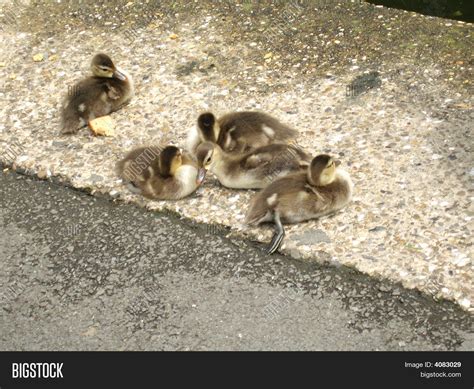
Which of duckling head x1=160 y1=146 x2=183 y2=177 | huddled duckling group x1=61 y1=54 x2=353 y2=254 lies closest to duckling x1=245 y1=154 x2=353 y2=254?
huddled duckling group x1=61 y1=54 x2=353 y2=254

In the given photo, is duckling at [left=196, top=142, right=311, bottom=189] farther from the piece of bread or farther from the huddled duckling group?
the piece of bread

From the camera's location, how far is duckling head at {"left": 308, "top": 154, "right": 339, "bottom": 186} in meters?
3.82

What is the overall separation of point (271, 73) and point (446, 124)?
117 centimetres

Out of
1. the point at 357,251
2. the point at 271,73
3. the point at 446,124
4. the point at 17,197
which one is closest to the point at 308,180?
the point at 357,251

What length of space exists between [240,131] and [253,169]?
30 centimetres

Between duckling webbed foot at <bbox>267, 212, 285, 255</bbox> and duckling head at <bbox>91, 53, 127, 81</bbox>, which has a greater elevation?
duckling head at <bbox>91, 53, 127, 81</bbox>

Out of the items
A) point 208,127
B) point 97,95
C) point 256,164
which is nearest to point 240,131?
point 208,127

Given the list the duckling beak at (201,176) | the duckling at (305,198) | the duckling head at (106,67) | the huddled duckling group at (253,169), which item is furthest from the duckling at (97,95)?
the duckling at (305,198)

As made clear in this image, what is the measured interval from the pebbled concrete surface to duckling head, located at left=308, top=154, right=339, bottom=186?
16.5 inches

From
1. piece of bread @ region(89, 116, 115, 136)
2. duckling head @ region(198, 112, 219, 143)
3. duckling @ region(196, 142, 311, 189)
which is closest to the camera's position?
duckling @ region(196, 142, 311, 189)

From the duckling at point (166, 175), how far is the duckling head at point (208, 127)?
15 cm

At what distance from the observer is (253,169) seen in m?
4.08

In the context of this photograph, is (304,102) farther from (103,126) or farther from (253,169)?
(103,126)

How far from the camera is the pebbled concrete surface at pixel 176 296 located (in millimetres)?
3369
